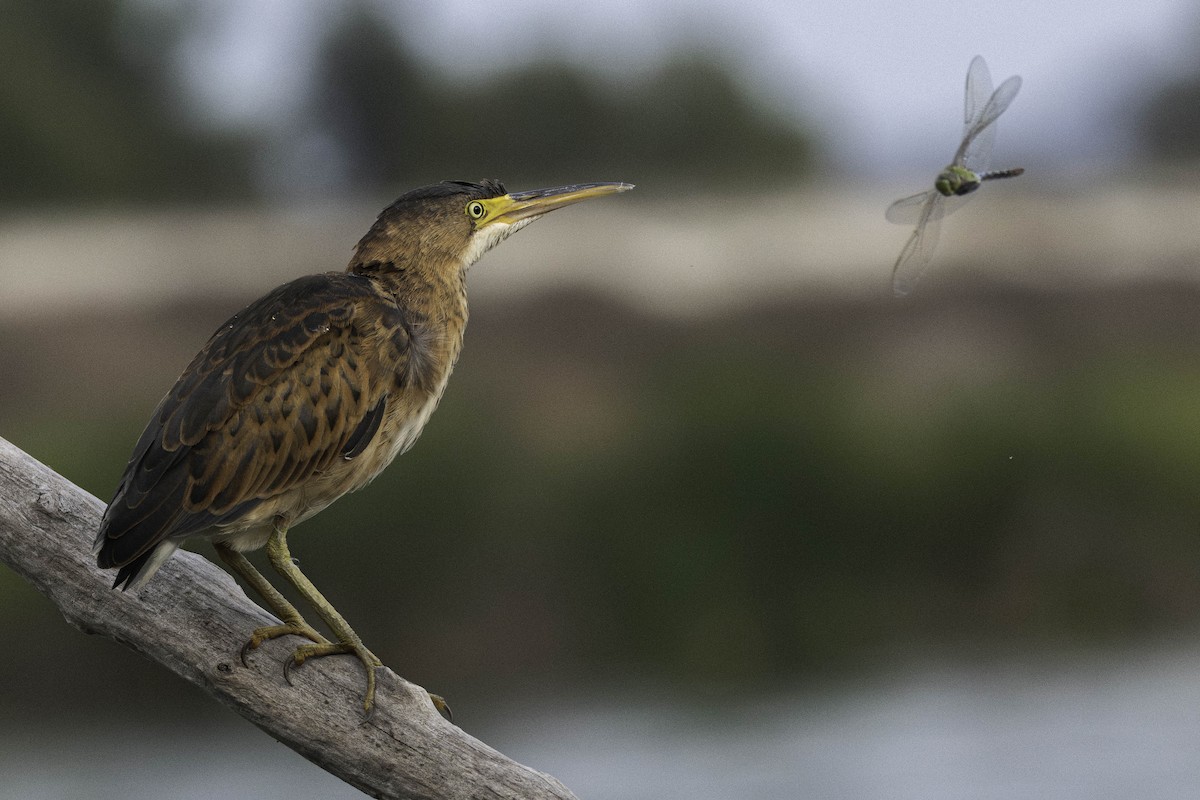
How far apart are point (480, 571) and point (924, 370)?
545 cm

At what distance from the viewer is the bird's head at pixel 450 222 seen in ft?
18.7

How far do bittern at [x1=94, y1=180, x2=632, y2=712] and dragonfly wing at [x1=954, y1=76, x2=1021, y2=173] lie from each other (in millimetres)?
1836

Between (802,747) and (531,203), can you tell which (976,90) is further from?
(802,747)

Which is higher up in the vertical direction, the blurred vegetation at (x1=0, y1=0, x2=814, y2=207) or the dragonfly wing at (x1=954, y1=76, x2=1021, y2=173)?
the blurred vegetation at (x1=0, y1=0, x2=814, y2=207)

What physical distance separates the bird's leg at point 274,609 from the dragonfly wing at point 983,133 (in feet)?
8.65

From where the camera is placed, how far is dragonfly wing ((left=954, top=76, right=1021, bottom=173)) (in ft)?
18.0

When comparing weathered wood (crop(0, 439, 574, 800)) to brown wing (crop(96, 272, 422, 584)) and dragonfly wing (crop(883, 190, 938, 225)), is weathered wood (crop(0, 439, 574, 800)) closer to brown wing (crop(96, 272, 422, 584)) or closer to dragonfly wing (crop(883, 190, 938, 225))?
brown wing (crop(96, 272, 422, 584))

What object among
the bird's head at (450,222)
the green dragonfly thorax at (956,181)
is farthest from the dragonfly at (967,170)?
the bird's head at (450,222)

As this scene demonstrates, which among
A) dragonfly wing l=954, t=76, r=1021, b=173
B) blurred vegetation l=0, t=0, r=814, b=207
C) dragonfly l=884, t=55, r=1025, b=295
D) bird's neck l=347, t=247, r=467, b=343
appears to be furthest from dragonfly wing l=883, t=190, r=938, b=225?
blurred vegetation l=0, t=0, r=814, b=207

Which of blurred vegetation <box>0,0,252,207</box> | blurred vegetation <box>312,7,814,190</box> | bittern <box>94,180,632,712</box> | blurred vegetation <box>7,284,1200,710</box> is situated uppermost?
blurred vegetation <box>312,7,814,190</box>

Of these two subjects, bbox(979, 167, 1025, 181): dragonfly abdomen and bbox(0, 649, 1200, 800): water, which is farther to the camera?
bbox(0, 649, 1200, 800): water

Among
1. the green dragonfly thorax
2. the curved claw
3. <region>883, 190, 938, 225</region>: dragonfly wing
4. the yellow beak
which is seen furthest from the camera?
the yellow beak

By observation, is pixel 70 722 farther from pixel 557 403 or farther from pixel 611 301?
pixel 611 301

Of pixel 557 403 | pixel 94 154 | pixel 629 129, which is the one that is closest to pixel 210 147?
pixel 94 154
